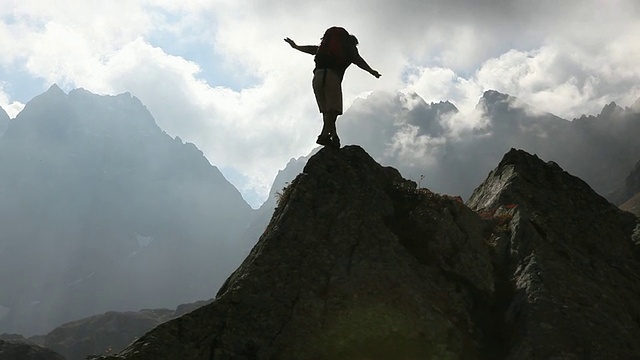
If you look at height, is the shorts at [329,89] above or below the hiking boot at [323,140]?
above

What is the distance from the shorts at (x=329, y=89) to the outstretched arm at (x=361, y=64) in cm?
91

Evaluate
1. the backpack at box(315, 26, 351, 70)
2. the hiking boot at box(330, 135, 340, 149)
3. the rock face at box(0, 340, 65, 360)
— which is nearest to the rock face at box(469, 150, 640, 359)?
the hiking boot at box(330, 135, 340, 149)

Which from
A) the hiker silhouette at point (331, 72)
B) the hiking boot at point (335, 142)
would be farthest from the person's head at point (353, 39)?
the hiking boot at point (335, 142)

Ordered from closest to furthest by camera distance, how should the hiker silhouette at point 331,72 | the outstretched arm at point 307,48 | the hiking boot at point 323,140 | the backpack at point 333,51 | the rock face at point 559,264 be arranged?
1. the rock face at point 559,264
2. the hiking boot at point 323,140
3. the hiker silhouette at point 331,72
4. the backpack at point 333,51
5. the outstretched arm at point 307,48

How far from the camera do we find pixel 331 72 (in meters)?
17.7

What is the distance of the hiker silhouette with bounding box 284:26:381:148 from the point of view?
17578mm

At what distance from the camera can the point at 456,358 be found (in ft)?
39.2

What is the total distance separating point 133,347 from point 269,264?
3755 mm

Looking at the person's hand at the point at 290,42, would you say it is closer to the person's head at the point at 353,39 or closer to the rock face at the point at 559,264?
the person's head at the point at 353,39

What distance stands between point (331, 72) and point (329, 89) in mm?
599

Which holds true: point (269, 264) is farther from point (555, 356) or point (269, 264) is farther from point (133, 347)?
point (555, 356)

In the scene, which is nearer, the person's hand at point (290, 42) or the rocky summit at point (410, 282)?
the rocky summit at point (410, 282)

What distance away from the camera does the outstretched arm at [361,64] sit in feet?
59.4

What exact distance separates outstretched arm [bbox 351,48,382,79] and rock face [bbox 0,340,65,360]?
369 feet
